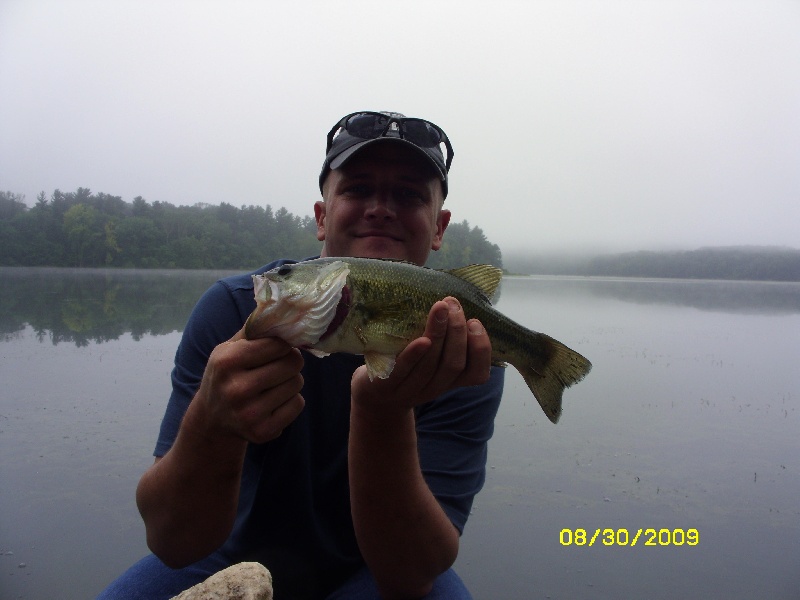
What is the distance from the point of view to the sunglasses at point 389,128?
12.4ft

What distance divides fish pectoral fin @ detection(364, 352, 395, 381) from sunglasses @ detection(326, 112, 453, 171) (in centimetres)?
187

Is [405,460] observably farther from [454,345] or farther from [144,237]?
[144,237]

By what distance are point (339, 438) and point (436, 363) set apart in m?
1.20

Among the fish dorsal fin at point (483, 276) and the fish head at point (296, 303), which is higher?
the fish dorsal fin at point (483, 276)

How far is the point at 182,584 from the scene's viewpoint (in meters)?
3.07

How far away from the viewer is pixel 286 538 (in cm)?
321

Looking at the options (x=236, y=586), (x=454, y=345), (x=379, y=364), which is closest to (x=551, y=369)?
(x=454, y=345)

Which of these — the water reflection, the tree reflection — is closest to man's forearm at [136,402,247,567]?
the tree reflection

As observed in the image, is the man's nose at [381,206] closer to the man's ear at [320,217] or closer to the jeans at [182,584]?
the man's ear at [320,217]

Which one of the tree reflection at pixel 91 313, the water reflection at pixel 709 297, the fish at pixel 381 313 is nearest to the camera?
the fish at pixel 381 313

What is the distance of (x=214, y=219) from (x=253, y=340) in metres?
76.7

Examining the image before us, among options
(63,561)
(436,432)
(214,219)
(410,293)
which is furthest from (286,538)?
(214,219)

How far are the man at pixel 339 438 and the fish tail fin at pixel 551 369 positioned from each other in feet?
1.42
